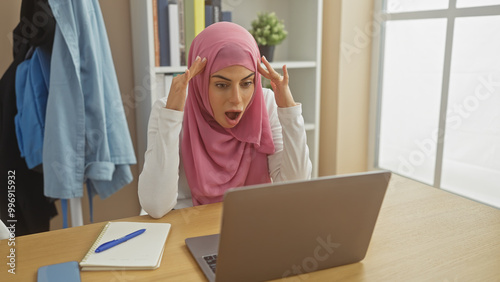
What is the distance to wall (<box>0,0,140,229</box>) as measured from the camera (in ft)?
6.93

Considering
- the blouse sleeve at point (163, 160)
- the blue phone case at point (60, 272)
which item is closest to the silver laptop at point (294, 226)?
the blue phone case at point (60, 272)

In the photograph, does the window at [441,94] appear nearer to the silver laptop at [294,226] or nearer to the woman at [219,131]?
the woman at [219,131]

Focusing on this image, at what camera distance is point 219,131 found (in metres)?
1.49

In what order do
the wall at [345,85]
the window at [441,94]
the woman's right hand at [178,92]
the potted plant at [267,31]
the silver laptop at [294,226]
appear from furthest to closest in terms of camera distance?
the wall at [345,85], the potted plant at [267,31], the window at [441,94], the woman's right hand at [178,92], the silver laptop at [294,226]

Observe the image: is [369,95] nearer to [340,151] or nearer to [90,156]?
[340,151]

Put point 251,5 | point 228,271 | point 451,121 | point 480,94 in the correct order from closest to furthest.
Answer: point 228,271 → point 480,94 → point 451,121 → point 251,5

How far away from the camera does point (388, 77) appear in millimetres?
2641

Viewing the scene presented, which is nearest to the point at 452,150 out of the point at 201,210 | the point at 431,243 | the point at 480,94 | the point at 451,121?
the point at 451,121

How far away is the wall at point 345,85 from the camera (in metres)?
2.57

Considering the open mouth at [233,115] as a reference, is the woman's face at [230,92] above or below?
above

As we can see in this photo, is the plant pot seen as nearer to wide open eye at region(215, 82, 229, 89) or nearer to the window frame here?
the window frame

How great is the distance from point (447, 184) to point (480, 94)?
0.52 metres

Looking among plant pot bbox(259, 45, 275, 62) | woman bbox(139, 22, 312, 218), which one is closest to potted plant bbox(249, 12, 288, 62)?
plant pot bbox(259, 45, 275, 62)

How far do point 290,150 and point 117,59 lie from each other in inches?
53.0
